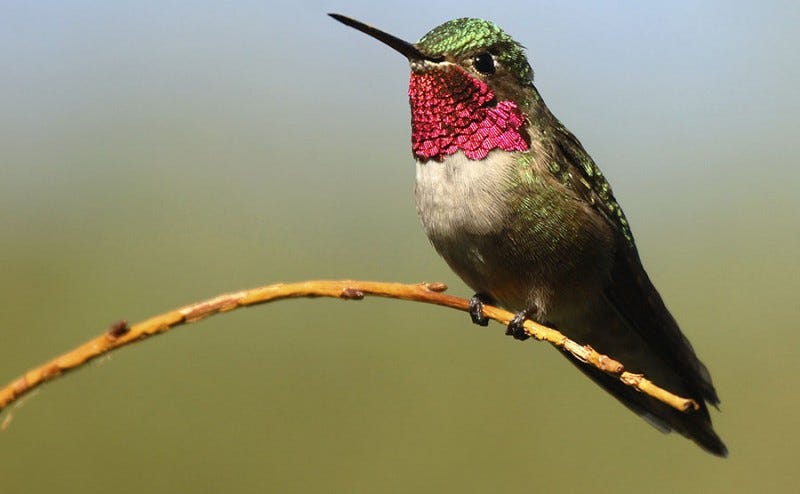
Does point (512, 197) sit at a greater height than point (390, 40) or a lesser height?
lesser

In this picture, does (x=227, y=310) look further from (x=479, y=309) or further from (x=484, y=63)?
(x=484, y=63)

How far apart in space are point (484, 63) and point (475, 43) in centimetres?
6

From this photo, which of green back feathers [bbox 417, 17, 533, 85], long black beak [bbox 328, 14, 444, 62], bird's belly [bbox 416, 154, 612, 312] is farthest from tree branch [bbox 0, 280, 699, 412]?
green back feathers [bbox 417, 17, 533, 85]

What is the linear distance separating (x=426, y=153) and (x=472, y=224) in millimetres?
244

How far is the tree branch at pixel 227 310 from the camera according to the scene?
1146 millimetres

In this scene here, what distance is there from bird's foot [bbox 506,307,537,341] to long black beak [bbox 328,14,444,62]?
2.48 ft

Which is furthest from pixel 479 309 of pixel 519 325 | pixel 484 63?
pixel 484 63

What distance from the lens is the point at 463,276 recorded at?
256 cm

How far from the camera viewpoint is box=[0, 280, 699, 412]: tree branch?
3.76ft

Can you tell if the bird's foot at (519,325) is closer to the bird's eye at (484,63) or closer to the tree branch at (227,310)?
the bird's eye at (484,63)

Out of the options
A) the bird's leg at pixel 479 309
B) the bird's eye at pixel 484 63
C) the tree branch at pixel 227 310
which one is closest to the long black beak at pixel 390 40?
the bird's eye at pixel 484 63

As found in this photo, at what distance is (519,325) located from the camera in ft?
8.07

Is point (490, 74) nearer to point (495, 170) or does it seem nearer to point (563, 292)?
point (495, 170)

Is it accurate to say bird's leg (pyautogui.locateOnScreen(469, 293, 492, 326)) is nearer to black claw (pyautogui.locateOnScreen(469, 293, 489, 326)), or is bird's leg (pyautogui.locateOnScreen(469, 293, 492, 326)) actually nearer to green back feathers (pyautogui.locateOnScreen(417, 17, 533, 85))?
black claw (pyautogui.locateOnScreen(469, 293, 489, 326))
